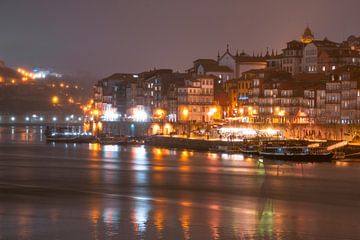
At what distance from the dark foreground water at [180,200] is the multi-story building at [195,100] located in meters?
37.0

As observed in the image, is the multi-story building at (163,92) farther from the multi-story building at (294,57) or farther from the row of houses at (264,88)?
the multi-story building at (294,57)

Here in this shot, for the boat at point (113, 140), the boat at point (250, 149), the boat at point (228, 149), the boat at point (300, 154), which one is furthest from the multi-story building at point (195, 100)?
the boat at point (300, 154)

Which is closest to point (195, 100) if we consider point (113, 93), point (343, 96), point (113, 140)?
point (113, 140)

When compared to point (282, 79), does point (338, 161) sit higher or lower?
lower

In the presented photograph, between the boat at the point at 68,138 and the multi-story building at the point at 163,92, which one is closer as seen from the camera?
the boat at the point at 68,138

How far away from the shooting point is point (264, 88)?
85.1 m

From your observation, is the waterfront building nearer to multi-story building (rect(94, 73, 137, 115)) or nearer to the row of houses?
the row of houses

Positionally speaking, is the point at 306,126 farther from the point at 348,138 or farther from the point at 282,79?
the point at 282,79

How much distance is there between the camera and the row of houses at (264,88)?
74.1m

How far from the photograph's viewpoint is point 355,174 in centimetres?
4316

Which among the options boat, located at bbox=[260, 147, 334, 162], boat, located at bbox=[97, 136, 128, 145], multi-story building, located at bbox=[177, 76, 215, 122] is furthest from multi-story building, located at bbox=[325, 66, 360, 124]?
boat, located at bbox=[97, 136, 128, 145]

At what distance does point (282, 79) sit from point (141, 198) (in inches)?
2111

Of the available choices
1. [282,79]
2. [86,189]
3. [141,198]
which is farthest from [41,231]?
[282,79]

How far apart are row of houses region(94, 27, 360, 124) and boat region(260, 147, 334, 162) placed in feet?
47.8
